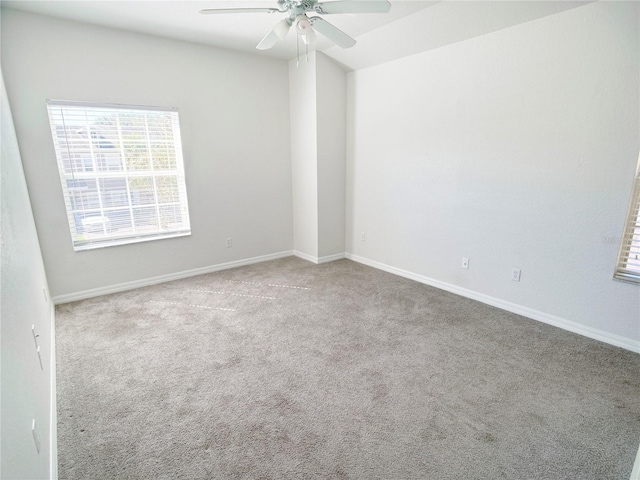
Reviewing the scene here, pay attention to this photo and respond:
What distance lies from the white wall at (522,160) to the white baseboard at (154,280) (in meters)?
1.87

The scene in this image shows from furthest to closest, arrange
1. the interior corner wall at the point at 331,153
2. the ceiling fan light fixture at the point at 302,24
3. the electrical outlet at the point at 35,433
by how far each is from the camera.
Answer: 1. the interior corner wall at the point at 331,153
2. the ceiling fan light fixture at the point at 302,24
3. the electrical outlet at the point at 35,433

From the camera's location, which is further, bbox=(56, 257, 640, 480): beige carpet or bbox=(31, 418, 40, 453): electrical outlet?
bbox=(56, 257, 640, 480): beige carpet

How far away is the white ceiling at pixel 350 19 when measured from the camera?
106 inches

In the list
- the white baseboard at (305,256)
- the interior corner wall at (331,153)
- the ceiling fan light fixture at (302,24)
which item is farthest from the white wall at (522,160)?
the ceiling fan light fixture at (302,24)

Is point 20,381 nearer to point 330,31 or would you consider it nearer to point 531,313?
point 330,31

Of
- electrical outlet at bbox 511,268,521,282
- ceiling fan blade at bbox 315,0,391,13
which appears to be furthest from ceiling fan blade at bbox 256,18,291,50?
electrical outlet at bbox 511,268,521,282

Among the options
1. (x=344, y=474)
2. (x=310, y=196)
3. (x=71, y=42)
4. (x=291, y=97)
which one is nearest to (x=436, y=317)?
(x=344, y=474)

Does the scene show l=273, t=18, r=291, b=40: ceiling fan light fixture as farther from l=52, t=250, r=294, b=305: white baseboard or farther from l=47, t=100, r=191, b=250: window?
l=52, t=250, r=294, b=305: white baseboard

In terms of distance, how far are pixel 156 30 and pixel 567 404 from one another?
4.57 m

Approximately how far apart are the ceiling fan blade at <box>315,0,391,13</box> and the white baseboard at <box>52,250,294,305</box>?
10.4 ft

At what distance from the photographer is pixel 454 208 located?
3.48 meters

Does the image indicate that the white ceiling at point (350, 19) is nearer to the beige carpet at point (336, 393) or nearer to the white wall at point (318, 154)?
the white wall at point (318, 154)

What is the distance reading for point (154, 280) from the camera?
388cm

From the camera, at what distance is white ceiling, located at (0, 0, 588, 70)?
270cm
